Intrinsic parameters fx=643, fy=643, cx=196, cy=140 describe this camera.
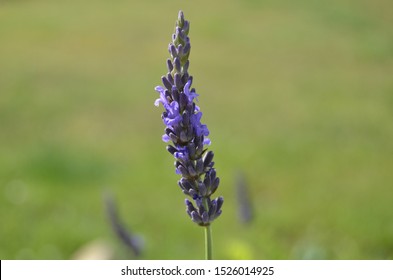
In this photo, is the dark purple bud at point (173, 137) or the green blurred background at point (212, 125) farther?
the green blurred background at point (212, 125)

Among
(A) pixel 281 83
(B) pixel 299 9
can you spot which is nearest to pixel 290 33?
(B) pixel 299 9

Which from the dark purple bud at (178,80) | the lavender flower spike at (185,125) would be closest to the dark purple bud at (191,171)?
the lavender flower spike at (185,125)

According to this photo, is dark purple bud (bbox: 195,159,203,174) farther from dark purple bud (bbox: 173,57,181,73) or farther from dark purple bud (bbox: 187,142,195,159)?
dark purple bud (bbox: 173,57,181,73)

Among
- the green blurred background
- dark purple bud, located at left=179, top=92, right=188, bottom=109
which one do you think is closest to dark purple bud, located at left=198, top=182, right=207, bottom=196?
dark purple bud, located at left=179, top=92, right=188, bottom=109

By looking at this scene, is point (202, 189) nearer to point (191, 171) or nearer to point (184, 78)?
point (191, 171)

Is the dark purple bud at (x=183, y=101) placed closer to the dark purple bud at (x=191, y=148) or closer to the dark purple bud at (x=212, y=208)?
the dark purple bud at (x=191, y=148)
